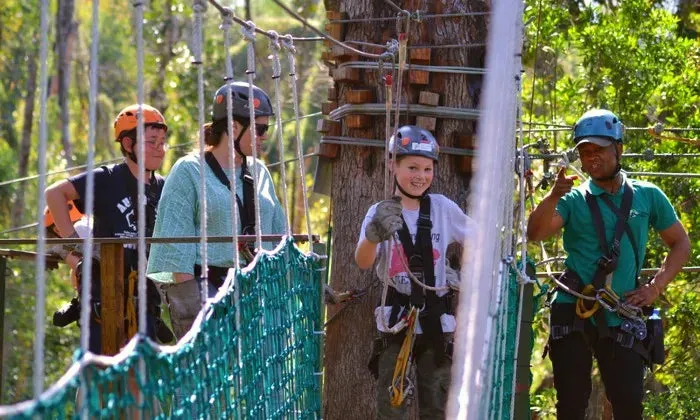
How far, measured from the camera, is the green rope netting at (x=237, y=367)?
3.09 metres

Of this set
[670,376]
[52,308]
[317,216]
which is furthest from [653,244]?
[52,308]

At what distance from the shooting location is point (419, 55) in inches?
235

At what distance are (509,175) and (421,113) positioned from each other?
84cm

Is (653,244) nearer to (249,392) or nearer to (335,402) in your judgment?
(335,402)

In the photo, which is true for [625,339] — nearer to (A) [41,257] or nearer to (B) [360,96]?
(B) [360,96]

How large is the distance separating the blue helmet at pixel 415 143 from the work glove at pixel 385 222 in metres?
0.35

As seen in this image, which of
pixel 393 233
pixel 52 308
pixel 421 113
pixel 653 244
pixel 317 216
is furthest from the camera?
pixel 52 308

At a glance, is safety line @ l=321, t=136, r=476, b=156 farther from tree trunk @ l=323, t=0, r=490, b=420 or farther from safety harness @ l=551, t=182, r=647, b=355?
safety harness @ l=551, t=182, r=647, b=355

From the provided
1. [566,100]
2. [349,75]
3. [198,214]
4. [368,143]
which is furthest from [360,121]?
[566,100]

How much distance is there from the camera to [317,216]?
61.8ft

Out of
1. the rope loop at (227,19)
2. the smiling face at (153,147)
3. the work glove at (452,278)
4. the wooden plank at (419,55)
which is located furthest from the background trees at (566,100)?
the rope loop at (227,19)

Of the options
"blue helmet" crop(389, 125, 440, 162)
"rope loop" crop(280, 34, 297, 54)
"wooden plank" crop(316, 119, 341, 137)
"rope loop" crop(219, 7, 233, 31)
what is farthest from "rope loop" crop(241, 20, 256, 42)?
"wooden plank" crop(316, 119, 341, 137)

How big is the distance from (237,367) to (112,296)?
1.48 m

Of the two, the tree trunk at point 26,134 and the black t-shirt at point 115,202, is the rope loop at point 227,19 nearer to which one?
the black t-shirt at point 115,202
